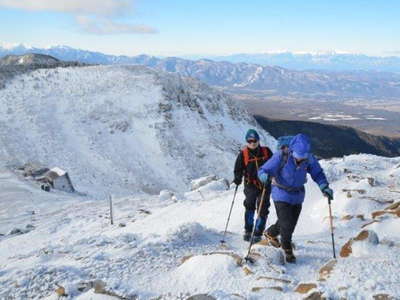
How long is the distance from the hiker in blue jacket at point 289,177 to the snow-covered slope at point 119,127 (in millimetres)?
24730

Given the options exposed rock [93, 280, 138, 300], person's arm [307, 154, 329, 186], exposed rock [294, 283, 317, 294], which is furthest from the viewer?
person's arm [307, 154, 329, 186]

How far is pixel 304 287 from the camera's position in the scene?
604 cm

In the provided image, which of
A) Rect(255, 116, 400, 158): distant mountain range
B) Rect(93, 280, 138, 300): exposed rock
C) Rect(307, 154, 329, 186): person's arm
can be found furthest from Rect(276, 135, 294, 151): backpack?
Rect(255, 116, 400, 158): distant mountain range

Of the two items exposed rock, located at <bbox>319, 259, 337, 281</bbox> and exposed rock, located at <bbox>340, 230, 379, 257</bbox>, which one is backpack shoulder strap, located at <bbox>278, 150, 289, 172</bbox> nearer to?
exposed rock, located at <bbox>319, 259, 337, 281</bbox>

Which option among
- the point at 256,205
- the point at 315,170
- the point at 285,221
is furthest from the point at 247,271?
the point at 256,205

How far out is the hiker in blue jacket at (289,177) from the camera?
22.4ft

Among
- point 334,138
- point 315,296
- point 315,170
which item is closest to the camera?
point 315,296

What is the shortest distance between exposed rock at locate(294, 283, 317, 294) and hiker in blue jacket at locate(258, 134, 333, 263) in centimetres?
123

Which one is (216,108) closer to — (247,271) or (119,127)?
(119,127)

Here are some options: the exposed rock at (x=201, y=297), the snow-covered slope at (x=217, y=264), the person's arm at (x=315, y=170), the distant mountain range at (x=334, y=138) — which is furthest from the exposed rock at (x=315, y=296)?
the distant mountain range at (x=334, y=138)

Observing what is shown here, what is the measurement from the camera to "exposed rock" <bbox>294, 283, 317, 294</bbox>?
5.94m

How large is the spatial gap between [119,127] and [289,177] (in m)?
37.3

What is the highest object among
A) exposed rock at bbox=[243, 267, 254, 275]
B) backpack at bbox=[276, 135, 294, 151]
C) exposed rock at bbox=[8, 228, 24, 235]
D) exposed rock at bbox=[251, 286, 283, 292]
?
backpack at bbox=[276, 135, 294, 151]

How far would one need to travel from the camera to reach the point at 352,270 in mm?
6258
